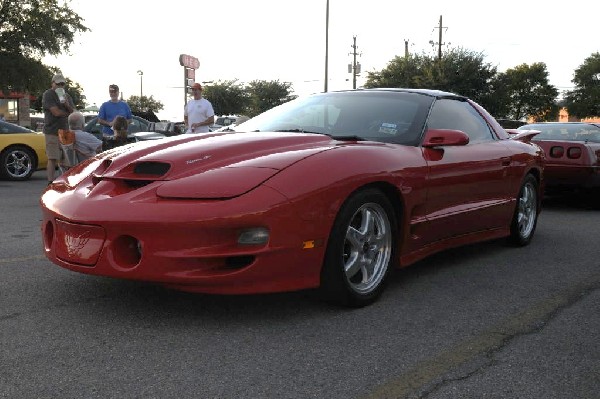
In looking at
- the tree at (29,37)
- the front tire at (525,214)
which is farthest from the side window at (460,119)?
the tree at (29,37)

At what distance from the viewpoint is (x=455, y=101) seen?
5.17m

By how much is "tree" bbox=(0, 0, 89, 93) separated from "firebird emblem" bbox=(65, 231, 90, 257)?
3125cm

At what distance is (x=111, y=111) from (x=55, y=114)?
804 mm

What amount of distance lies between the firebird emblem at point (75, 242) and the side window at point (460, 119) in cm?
233

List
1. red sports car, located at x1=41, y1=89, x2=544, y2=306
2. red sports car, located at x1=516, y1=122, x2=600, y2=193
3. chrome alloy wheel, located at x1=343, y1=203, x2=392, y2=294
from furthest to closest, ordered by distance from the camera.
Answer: red sports car, located at x1=516, y1=122, x2=600, y2=193
chrome alloy wheel, located at x1=343, y1=203, x2=392, y2=294
red sports car, located at x1=41, y1=89, x2=544, y2=306

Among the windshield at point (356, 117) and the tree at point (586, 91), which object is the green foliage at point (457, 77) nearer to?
the windshield at point (356, 117)

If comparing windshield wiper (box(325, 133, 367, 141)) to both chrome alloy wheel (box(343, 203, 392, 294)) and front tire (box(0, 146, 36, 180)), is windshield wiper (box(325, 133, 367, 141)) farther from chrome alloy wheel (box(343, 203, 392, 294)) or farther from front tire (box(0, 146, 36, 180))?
front tire (box(0, 146, 36, 180))

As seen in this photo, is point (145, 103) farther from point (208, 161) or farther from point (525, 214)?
point (208, 161)

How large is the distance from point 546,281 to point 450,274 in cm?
62

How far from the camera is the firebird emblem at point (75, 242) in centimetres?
327

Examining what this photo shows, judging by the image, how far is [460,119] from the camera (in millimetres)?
5062

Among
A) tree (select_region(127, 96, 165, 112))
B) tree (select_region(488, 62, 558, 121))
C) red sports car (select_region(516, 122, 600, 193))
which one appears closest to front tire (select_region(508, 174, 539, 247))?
red sports car (select_region(516, 122, 600, 193))

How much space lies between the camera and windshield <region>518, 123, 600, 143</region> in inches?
352

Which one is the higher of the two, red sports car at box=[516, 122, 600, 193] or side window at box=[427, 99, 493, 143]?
side window at box=[427, 99, 493, 143]
